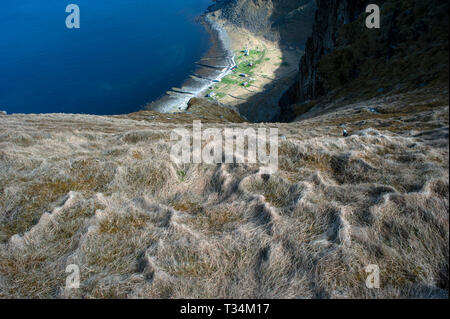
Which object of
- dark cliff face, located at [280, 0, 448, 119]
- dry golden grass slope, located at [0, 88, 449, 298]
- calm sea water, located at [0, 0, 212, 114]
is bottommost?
dry golden grass slope, located at [0, 88, 449, 298]

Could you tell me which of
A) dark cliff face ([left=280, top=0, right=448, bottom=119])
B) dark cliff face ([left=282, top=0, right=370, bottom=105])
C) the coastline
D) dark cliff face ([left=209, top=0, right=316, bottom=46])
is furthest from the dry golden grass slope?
dark cliff face ([left=209, top=0, right=316, bottom=46])

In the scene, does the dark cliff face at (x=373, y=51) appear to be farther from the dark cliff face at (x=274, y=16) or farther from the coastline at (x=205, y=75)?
the dark cliff face at (x=274, y=16)

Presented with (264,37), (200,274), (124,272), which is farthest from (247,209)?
(264,37)

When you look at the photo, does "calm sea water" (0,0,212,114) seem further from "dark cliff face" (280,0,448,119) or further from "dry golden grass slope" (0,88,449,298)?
"dry golden grass slope" (0,88,449,298)

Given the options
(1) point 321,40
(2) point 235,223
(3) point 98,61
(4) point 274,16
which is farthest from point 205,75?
(2) point 235,223

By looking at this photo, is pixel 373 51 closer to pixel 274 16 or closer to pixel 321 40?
pixel 321 40

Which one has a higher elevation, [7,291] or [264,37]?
[264,37]
